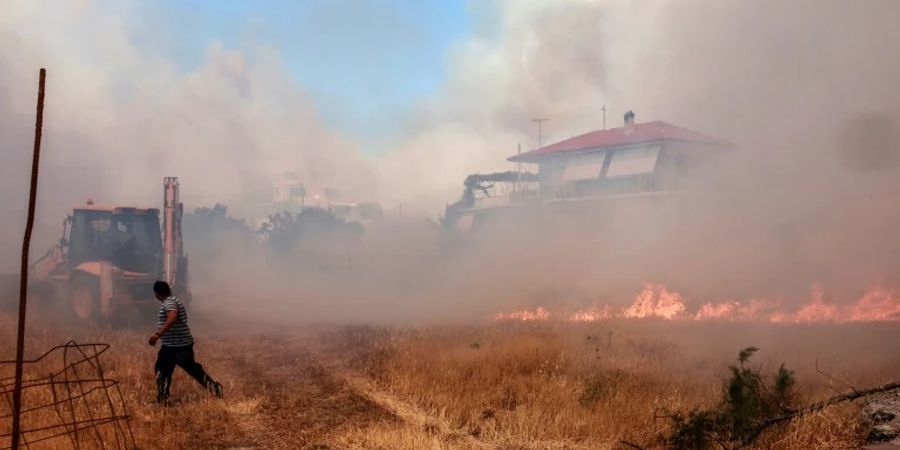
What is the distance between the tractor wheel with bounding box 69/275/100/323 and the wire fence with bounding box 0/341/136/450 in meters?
5.75

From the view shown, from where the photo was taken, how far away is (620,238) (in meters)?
23.8

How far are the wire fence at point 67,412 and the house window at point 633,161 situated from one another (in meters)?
29.7

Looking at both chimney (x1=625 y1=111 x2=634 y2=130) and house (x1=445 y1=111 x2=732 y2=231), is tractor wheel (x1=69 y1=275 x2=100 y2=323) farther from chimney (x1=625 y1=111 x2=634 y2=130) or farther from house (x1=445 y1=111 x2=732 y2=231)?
chimney (x1=625 y1=111 x2=634 y2=130)

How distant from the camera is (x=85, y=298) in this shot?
51.1 feet

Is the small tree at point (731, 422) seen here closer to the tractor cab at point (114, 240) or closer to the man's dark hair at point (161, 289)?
the man's dark hair at point (161, 289)

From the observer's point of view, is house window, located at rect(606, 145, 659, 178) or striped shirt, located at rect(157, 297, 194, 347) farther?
house window, located at rect(606, 145, 659, 178)

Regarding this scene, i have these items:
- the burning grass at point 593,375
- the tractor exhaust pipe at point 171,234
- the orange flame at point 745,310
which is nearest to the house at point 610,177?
the orange flame at point 745,310

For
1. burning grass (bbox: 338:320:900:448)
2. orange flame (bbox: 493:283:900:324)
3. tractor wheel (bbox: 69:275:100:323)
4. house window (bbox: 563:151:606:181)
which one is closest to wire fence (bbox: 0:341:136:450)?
burning grass (bbox: 338:320:900:448)

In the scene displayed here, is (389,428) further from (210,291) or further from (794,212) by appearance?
(210,291)

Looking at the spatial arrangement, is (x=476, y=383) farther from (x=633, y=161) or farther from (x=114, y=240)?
(x=633, y=161)

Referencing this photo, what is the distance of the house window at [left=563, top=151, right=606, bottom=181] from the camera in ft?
124

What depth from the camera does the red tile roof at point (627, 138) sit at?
109 feet

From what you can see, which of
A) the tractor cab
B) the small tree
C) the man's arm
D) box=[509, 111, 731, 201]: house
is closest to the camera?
the small tree

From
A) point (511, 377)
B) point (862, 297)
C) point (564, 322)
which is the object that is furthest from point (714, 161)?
point (511, 377)
